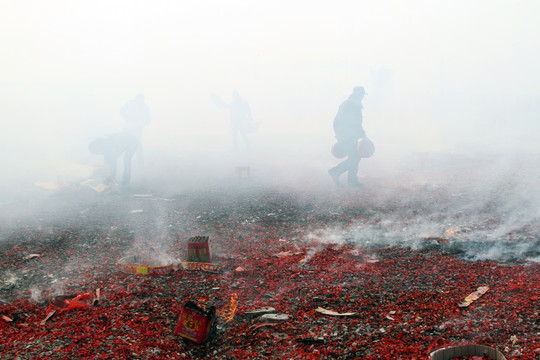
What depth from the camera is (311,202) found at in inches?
353

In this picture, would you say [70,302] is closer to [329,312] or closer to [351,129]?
[329,312]

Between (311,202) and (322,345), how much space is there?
565cm

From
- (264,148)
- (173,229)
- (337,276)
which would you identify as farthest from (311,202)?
(264,148)

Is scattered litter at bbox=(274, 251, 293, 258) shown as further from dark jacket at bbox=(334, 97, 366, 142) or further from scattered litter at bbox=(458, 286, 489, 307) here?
dark jacket at bbox=(334, 97, 366, 142)

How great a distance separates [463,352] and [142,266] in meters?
3.93

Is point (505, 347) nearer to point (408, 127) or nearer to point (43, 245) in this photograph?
point (43, 245)

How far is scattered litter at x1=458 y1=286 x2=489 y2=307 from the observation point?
384 centimetres

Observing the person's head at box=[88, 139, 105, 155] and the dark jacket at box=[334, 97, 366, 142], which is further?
the dark jacket at box=[334, 97, 366, 142]

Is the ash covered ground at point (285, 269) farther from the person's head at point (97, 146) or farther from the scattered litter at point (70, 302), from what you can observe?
the person's head at point (97, 146)

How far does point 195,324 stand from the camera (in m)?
3.53

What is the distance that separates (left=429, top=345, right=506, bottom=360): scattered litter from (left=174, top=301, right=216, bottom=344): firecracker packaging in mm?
1959

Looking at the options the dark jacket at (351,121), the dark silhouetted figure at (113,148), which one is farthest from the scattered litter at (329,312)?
the dark silhouetted figure at (113,148)

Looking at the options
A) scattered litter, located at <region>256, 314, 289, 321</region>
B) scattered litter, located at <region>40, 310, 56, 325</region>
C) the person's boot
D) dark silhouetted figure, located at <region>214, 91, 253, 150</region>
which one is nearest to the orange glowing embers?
scattered litter, located at <region>40, 310, 56, 325</region>

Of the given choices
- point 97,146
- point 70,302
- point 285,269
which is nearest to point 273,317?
point 285,269
